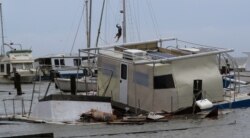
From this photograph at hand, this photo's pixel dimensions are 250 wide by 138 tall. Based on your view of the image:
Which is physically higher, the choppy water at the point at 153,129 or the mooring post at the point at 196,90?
the mooring post at the point at 196,90

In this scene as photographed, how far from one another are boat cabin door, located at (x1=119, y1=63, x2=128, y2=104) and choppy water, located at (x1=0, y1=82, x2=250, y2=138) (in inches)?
132

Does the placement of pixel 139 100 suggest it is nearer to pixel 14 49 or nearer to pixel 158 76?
pixel 158 76

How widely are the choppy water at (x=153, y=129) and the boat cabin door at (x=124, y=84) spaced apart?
3.35 m

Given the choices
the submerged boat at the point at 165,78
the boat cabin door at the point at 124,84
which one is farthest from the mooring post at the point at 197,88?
the boat cabin door at the point at 124,84

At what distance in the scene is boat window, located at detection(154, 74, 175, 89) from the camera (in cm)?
2734

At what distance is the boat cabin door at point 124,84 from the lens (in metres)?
28.8

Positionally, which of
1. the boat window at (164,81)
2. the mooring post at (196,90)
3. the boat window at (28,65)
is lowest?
the boat window at (28,65)

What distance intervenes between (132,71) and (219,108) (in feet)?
14.6

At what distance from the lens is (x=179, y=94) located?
27.3 m

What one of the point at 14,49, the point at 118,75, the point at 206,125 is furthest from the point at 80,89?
the point at 14,49

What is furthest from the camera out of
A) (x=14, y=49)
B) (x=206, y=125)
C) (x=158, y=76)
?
(x=14, y=49)

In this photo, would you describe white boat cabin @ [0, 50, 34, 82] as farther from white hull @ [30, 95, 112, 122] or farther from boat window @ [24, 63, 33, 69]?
white hull @ [30, 95, 112, 122]

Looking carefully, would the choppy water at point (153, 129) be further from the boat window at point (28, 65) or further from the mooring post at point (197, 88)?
the boat window at point (28, 65)

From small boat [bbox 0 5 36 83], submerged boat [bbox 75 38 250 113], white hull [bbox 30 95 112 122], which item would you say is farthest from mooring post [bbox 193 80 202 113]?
small boat [bbox 0 5 36 83]
